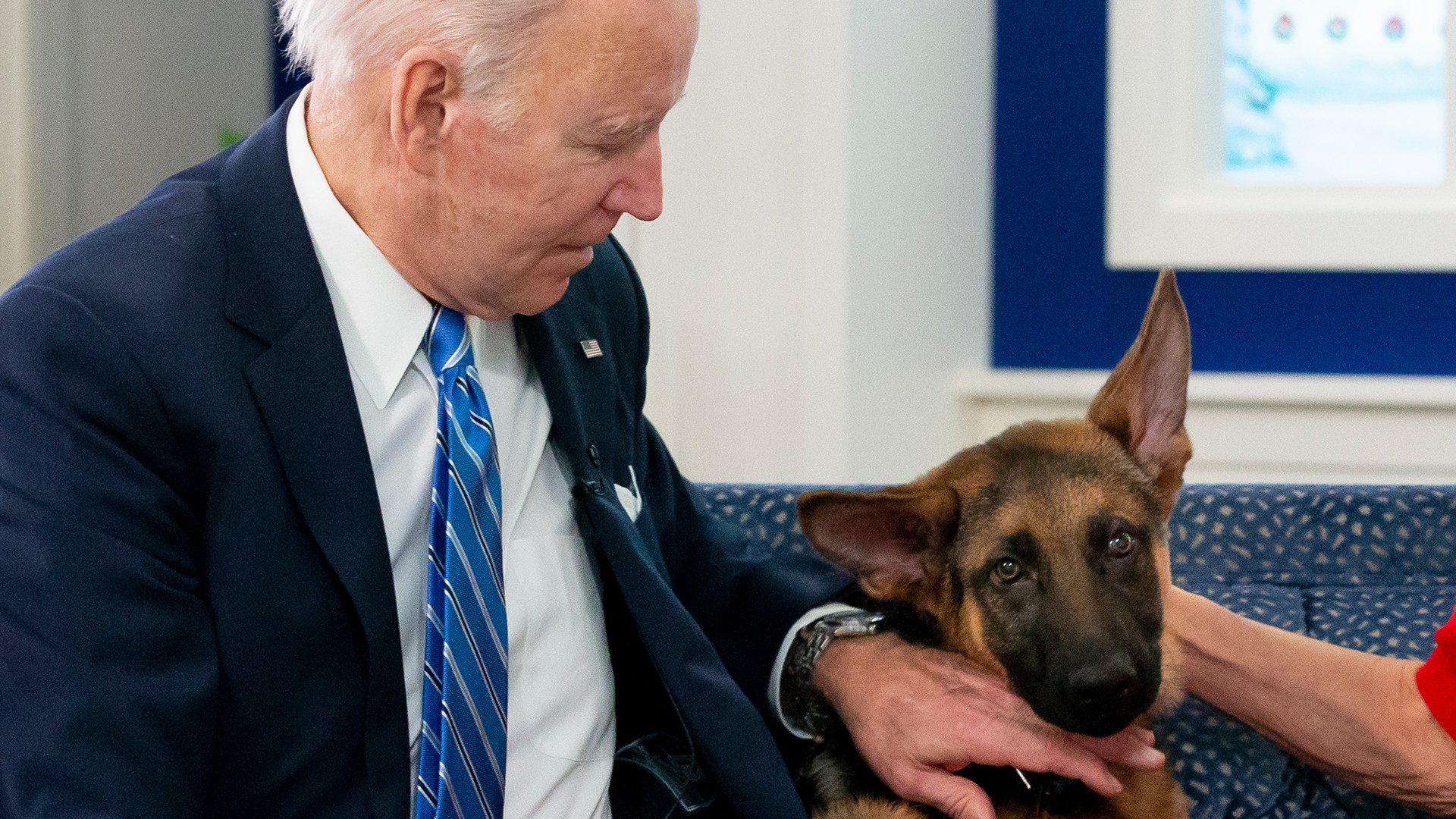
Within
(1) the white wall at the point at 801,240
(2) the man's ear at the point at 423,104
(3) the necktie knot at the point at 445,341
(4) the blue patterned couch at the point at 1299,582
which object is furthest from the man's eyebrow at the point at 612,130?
(1) the white wall at the point at 801,240

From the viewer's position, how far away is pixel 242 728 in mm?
1144

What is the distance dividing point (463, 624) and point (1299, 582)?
A: 4.17 feet

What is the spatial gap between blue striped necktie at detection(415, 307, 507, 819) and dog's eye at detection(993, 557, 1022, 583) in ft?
1.94

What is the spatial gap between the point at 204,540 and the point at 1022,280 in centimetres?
264

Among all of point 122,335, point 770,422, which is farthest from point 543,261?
point 770,422

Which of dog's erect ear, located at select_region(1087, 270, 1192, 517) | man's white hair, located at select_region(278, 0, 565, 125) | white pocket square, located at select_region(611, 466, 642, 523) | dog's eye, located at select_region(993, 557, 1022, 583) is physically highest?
man's white hair, located at select_region(278, 0, 565, 125)

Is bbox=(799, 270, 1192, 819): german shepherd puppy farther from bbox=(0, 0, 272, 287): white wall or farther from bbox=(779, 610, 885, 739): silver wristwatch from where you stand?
bbox=(0, 0, 272, 287): white wall

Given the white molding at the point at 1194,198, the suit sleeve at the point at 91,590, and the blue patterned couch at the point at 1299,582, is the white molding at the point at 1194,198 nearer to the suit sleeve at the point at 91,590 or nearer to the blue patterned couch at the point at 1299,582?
the blue patterned couch at the point at 1299,582

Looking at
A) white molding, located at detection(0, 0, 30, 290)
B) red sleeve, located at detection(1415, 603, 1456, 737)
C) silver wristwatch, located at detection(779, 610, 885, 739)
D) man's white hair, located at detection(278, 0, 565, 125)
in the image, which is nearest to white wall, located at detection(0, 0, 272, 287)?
white molding, located at detection(0, 0, 30, 290)

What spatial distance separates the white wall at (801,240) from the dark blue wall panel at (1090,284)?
1.16 feet

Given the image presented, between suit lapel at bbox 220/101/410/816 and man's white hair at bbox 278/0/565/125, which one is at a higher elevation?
man's white hair at bbox 278/0/565/125

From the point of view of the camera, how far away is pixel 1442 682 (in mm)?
1458

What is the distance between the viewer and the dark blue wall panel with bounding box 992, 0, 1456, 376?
3.15 m

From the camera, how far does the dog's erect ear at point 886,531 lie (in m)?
1.46
